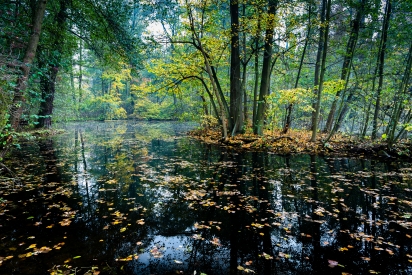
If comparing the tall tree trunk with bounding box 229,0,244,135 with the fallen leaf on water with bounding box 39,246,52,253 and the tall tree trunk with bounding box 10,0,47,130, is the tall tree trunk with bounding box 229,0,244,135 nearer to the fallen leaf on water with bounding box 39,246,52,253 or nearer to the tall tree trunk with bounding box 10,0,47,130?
the tall tree trunk with bounding box 10,0,47,130

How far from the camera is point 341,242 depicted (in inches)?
127

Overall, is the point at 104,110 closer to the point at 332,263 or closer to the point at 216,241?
the point at 216,241

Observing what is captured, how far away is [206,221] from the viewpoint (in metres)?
3.90

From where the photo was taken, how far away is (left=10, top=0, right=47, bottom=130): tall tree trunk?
16.5ft

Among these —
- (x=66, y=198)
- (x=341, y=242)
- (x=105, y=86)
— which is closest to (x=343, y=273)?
(x=341, y=242)

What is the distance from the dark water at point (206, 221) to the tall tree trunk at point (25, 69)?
1806mm

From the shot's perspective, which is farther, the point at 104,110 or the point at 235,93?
the point at 104,110

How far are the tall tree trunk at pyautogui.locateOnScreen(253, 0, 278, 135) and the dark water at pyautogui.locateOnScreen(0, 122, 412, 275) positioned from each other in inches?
221

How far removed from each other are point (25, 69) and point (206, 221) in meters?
5.52

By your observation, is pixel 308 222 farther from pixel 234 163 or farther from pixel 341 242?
pixel 234 163

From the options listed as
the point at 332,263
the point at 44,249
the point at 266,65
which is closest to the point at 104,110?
the point at 266,65

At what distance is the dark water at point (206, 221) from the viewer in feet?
9.22

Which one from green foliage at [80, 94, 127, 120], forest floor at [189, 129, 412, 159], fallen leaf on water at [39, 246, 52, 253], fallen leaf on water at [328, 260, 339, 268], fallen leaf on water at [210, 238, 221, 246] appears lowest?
fallen leaf on water at [39, 246, 52, 253]

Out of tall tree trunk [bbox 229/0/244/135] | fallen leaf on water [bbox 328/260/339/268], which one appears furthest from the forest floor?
fallen leaf on water [bbox 328/260/339/268]
